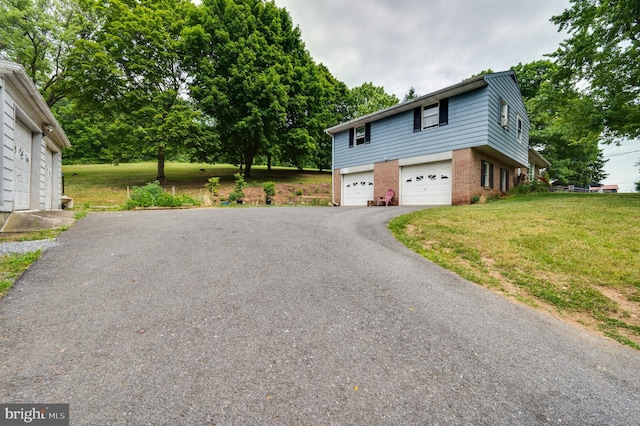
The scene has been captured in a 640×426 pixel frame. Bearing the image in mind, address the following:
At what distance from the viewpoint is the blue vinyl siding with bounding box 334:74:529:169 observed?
11234mm

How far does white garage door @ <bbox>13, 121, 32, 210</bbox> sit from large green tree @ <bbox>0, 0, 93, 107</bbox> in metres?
15.7

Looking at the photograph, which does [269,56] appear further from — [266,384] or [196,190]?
[266,384]

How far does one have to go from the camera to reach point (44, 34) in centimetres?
1939

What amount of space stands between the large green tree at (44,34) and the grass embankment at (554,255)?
26.4 m

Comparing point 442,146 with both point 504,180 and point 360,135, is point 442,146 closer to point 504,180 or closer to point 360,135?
point 360,135

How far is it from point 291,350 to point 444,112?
12.9 m

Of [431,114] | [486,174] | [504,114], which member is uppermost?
[504,114]

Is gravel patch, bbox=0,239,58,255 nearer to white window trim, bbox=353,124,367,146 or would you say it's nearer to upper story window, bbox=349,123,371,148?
upper story window, bbox=349,123,371,148

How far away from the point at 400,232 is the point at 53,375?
6101 mm

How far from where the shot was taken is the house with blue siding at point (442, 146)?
37.4ft

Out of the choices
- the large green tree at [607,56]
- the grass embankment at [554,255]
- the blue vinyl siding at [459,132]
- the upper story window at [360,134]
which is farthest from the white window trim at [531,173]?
the grass embankment at [554,255]

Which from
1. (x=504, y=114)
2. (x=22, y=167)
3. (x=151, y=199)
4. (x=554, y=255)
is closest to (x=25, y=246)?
(x=22, y=167)

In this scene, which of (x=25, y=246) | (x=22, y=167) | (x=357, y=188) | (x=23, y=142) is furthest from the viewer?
(x=357, y=188)

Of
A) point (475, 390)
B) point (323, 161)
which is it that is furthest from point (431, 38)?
point (323, 161)
